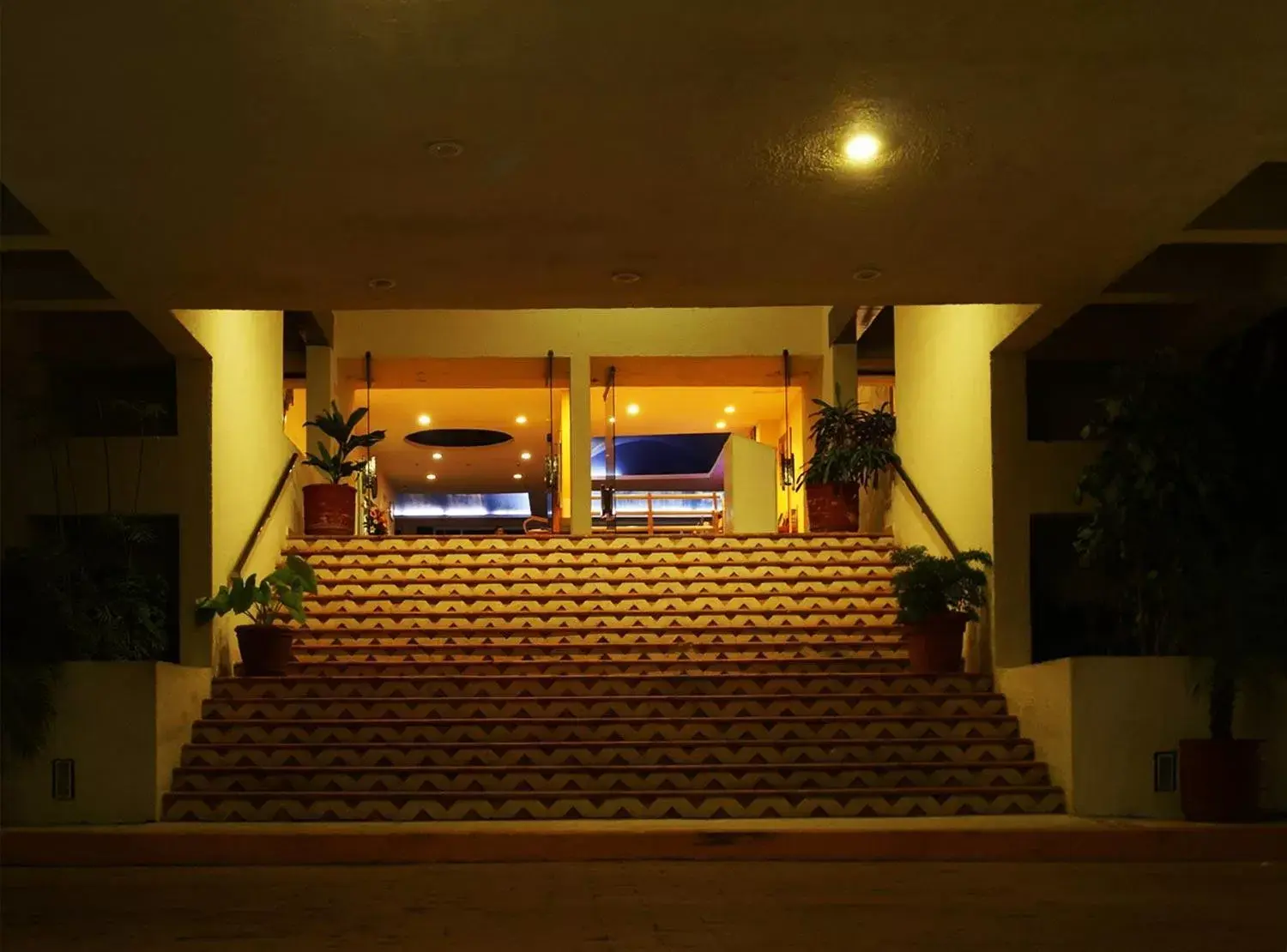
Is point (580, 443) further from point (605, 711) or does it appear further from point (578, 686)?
point (605, 711)

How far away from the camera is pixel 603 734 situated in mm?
8867

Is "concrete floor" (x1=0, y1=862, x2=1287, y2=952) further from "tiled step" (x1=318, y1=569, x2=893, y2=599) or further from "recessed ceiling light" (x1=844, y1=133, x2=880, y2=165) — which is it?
"tiled step" (x1=318, y1=569, x2=893, y2=599)

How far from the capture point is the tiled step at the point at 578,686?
933 cm

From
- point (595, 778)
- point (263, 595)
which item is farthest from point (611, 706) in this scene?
point (263, 595)

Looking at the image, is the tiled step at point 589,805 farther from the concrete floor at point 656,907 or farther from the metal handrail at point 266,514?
the metal handrail at point 266,514

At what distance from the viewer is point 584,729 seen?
8.91 m

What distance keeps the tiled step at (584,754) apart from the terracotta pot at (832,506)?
446 cm

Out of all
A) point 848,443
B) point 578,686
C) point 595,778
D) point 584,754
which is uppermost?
point 848,443

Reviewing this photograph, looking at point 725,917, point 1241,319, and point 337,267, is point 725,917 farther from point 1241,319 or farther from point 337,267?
point 1241,319

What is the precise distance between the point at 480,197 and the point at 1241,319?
5.15 meters

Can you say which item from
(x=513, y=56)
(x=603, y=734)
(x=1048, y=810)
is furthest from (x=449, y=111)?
(x=1048, y=810)

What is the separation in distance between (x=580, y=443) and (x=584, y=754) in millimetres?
6905

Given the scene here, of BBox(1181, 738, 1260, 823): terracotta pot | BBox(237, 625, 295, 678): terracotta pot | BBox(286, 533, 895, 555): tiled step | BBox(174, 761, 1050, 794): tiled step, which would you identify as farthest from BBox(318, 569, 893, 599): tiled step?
BBox(1181, 738, 1260, 823): terracotta pot

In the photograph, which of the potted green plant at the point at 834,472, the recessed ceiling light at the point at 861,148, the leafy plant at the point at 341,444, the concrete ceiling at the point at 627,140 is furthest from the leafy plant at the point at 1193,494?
the leafy plant at the point at 341,444
